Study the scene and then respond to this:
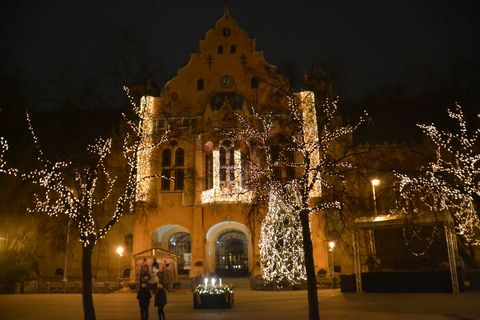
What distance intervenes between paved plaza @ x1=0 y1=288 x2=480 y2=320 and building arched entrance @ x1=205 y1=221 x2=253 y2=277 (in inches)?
436

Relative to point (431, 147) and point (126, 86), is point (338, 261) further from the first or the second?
point (126, 86)

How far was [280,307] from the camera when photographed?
62.3 feet

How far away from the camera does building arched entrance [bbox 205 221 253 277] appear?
35.6 metres

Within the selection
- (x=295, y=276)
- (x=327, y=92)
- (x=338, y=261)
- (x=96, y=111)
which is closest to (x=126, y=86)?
(x=96, y=111)

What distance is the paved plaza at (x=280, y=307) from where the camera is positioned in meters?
16.4

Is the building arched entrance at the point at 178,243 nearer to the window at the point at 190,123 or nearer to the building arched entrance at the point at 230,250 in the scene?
the building arched entrance at the point at 230,250

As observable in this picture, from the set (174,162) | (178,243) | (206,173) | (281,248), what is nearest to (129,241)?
(178,243)

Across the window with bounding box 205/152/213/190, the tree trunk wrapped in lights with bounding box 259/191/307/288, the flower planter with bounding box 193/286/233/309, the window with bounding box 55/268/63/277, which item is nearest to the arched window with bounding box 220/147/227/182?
the window with bounding box 205/152/213/190

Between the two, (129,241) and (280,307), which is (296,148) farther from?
(129,241)

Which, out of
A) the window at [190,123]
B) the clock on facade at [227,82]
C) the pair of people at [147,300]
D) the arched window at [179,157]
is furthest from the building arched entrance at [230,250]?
the pair of people at [147,300]

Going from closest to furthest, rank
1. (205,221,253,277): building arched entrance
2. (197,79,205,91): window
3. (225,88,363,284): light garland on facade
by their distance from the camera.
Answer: (225,88,363,284): light garland on facade
(205,221,253,277): building arched entrance
(197,79,205,91): window

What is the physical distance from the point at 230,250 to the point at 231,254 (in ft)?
1.14

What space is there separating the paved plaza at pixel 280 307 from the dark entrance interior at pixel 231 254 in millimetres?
11563

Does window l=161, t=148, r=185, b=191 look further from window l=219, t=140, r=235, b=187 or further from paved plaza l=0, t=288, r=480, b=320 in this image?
paved plaza l=0, t=288, r=480, b=320
